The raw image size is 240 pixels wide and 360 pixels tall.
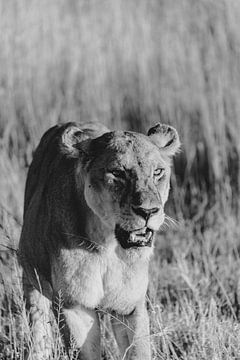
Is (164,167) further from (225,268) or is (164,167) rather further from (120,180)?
(225,268)

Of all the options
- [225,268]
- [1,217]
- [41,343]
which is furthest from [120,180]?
[225,268]

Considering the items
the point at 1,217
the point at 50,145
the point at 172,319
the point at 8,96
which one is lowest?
the point at 172,319

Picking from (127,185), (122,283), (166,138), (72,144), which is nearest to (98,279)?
(122,283)

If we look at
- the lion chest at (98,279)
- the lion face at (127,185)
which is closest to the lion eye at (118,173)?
the lion face at (127,185)

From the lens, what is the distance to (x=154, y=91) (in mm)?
8102

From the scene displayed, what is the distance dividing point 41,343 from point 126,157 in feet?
3.80

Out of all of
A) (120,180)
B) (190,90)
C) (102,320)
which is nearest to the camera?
(120,180)

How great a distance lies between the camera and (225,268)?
5371 millimetres

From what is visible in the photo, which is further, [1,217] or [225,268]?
[225,268]

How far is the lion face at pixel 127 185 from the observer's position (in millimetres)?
3411

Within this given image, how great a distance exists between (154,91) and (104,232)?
4.52 m

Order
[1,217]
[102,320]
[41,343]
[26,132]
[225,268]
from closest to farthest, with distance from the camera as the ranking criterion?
[41,343], [102,320], [1,217], [225,268], [26,132]

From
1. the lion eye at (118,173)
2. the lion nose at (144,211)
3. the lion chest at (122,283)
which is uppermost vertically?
the lion eye at (118,173)

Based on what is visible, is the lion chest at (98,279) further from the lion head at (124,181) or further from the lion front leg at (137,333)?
the lion head at (124,181)
